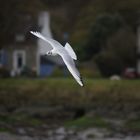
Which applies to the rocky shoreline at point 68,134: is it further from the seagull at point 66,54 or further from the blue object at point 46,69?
the blue object at point 46,69

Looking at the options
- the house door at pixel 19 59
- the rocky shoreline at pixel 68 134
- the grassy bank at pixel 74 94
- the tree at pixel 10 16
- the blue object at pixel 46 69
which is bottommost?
the rocky shoreline at pixel 68 134

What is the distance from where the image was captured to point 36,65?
6109 cm

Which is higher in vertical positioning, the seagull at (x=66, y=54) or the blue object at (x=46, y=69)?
the blue object at (x=46, y=69)

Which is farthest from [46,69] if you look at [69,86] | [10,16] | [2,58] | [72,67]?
[72,67]

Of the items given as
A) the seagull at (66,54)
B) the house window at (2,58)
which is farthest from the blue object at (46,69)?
the seagull at (66,54)

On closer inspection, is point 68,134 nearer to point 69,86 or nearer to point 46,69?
point 69,86

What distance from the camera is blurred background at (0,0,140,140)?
3703 centimetres

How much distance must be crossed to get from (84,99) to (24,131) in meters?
10.1

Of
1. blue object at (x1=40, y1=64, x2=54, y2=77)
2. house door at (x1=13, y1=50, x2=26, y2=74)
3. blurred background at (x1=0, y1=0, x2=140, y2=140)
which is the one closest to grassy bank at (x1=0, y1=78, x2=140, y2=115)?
blurred background at (x1=0, y1=0, x2=140, y2=140)

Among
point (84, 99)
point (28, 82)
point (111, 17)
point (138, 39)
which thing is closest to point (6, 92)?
point (28, 82)

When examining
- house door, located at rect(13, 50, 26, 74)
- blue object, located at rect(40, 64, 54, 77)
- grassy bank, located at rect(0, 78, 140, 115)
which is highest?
house door, located at rect(13, 50, 26, 74)

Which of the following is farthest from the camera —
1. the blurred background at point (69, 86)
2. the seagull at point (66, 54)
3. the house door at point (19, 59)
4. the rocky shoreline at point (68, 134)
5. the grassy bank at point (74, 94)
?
the house door at point (19, 59)

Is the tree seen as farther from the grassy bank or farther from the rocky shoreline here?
the rocky shoreline

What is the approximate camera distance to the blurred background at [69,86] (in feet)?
121
